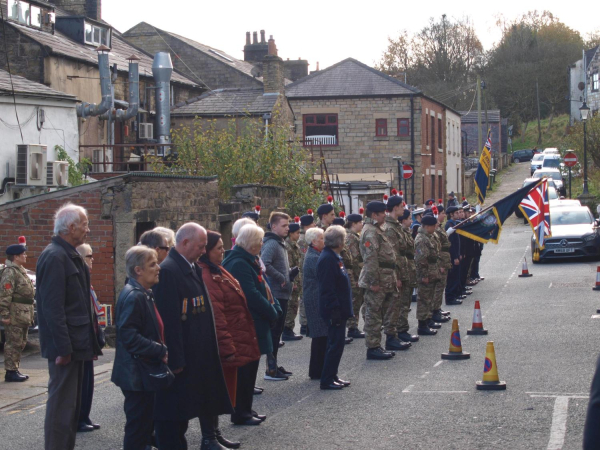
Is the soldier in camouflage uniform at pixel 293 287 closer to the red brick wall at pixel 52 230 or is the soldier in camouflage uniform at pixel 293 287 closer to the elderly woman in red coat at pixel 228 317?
the red brick wall at pixel 52 230

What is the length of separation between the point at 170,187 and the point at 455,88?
59.4 m

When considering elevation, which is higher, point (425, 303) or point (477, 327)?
point (425, 303)

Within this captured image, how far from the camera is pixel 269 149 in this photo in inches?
907

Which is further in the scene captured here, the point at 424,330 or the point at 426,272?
the point at 426,272

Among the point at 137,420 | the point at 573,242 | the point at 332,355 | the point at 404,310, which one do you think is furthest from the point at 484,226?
the point at 137,420

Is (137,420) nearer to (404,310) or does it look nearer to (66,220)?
(66,220)

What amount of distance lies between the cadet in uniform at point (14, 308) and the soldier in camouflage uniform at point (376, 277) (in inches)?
172

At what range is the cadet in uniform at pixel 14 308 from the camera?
10.6m

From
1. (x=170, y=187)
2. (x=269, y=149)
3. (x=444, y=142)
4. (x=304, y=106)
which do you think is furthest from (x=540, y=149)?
(x=170, y=187)

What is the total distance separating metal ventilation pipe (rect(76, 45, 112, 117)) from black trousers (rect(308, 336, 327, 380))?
19.1 metres

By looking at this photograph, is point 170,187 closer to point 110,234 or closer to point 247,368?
point 110,234

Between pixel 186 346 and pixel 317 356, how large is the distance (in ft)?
12.3

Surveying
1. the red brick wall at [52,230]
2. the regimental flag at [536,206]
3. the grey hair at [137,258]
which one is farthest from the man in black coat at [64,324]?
the regimental flag at [536,206]

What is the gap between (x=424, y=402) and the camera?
28.6 ft
